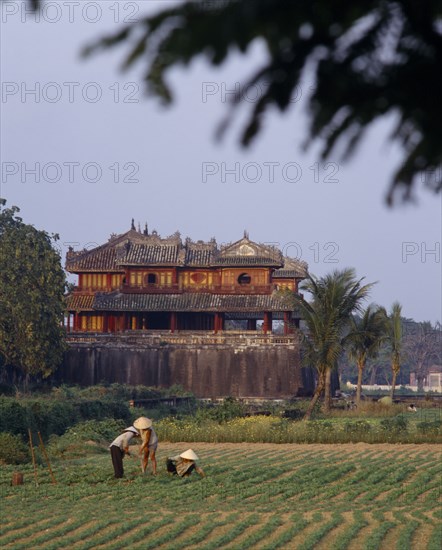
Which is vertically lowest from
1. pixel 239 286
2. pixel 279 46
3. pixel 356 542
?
pixel 356 542

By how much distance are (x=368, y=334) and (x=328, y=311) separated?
5.28 metres

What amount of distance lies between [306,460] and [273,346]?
35.6 meters

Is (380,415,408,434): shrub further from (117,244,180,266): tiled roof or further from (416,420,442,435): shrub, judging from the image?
(117,244,180,266): tiled roof

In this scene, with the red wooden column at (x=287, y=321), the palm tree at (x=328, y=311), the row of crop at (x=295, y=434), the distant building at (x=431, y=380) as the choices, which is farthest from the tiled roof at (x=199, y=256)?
the distant building at (x=431, y=380)

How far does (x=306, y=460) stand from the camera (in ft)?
84.7

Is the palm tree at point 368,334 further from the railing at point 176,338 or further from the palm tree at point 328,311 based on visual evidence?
the railing at point 176,338

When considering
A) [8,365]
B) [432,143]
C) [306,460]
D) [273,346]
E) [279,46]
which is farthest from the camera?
[273,346]

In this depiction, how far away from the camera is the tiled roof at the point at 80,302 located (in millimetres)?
65250

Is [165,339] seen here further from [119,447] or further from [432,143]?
[432,143]

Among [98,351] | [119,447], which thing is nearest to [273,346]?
[98,351]

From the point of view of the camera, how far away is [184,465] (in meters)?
20.7

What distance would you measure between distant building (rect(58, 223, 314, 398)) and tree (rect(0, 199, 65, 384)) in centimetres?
725

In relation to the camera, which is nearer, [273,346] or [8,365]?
[8,365]

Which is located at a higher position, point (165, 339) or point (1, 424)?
point (165, 339)
